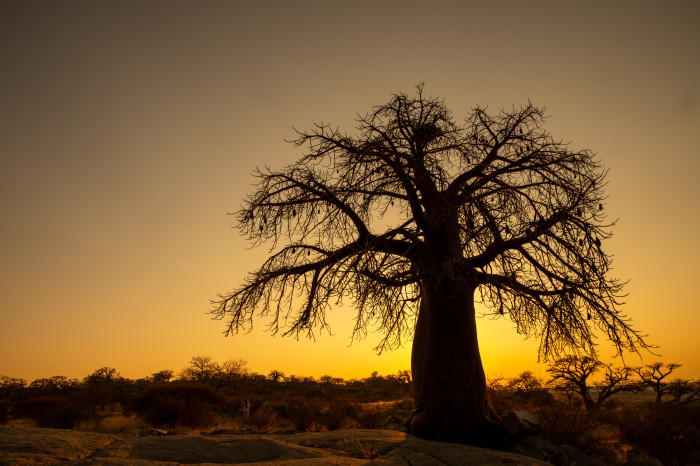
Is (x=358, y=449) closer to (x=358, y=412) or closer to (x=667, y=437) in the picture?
(x=667, y=437)

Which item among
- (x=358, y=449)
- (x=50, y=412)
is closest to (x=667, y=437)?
(x=358, y=449)

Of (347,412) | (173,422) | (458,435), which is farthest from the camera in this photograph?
(347,412)

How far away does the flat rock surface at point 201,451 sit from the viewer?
11.8ft

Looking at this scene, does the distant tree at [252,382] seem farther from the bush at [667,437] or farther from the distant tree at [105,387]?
the bush at [667,437]

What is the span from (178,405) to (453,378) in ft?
36.1

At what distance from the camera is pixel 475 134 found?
22.2ft

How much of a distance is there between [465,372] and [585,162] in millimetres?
3804

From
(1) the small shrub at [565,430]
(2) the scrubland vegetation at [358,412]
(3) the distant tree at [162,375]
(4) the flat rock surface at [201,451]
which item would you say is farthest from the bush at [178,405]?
(3) the distant tree at [162,375]

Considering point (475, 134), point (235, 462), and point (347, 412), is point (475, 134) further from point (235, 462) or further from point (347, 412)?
point (347, 412)

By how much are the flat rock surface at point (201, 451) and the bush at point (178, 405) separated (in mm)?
9223

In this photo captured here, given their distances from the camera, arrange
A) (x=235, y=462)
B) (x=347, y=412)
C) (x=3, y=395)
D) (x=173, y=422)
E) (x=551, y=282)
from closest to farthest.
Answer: (x=235, y=462) → (x=551, y=282) → (x=173, y=422) → (x=347, y=412) → (x=3, y=395)

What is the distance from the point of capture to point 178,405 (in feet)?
44.4

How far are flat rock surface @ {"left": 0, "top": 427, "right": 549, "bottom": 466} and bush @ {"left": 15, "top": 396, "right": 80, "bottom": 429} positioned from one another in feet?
38.8

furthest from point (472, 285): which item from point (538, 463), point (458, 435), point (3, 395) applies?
point (3, 395)
